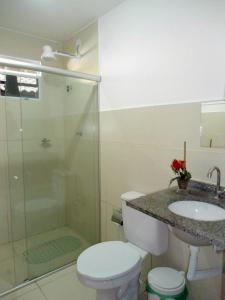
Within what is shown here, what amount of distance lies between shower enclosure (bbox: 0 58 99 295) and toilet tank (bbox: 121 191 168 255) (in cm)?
77

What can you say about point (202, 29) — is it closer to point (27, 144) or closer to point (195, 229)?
point (195, 229)

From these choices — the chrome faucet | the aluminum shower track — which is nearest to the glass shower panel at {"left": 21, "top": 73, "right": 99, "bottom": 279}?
the aluminum shower track

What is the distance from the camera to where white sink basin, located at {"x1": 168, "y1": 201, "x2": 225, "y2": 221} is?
120 centimetres

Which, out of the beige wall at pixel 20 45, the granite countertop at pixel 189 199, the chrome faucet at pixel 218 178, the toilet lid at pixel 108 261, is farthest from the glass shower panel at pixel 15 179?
the chrome faucet at pixel 218 178

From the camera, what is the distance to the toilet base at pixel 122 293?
138 cm

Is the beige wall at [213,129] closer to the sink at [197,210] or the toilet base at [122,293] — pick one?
the sink at [197,210]

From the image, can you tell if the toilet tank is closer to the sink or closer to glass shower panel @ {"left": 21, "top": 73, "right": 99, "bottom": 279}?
the sink

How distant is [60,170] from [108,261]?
4.06 feet

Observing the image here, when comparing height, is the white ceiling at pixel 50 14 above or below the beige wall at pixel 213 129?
above

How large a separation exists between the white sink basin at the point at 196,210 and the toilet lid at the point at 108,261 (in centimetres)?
45

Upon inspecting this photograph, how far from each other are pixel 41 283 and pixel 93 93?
1830mm

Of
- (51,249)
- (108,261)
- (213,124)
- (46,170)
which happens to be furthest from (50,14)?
(51,249)

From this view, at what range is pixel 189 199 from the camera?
51.1 inches

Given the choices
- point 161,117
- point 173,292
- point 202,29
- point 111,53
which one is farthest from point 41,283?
point 202,29
